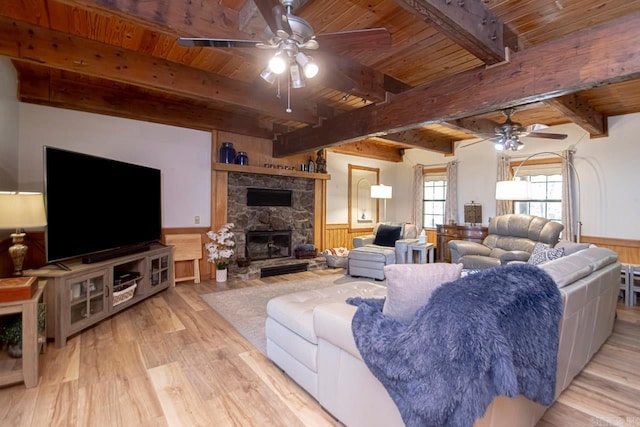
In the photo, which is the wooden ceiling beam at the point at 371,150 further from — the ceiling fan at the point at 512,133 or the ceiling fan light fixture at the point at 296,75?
the ceiling fan light fixture at the point at 296,75

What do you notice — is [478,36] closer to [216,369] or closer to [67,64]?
[216,369]

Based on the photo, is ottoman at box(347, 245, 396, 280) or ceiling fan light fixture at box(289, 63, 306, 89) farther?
ottoman at box(347, 245, 396, 280)

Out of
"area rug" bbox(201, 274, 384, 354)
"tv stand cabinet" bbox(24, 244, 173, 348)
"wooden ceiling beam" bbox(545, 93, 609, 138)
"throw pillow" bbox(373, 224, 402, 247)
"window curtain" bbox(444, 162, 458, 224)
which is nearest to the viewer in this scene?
"tv stand cabinet" bbox(24, 244, 173, 348)

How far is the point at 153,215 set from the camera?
14.1 feet

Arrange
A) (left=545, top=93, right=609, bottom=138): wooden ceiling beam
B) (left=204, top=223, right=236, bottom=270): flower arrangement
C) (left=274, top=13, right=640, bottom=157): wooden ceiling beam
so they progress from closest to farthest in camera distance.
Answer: (left=274, top=13, right=640, bottom=157): wooden ceiling beam
(left=545, top=93, right=609, bottom=138): wooden ceiling beam
(left=204, top=223, right=236, bottom=270): flower arrangement

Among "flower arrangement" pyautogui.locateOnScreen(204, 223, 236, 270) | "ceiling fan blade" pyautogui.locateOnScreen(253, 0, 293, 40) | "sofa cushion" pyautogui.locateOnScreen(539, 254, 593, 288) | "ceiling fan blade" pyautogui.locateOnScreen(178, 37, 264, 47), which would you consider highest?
Answer: "ceiling fan blade" pyautogui.locateOnScreen(253, 0, 293, 40)

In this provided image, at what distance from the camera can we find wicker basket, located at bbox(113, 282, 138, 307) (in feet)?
11.2

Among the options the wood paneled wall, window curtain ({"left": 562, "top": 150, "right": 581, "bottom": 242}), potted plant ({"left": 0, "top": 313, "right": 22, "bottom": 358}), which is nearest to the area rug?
potted plant ({"left": 0, "top": 313, "right": 22, "bottom": 358})

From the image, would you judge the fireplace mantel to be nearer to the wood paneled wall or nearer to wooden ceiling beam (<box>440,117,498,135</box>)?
wooden ceiling beam (<box>440,117,498,135</box>)

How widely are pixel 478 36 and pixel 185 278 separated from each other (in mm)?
4764

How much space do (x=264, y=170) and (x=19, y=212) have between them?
3.51m

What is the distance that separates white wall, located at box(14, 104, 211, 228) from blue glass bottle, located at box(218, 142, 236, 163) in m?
0.22

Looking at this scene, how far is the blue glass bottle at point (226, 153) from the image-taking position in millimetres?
5125

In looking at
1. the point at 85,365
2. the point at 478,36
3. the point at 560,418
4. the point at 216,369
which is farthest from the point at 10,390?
the point at 478,36
